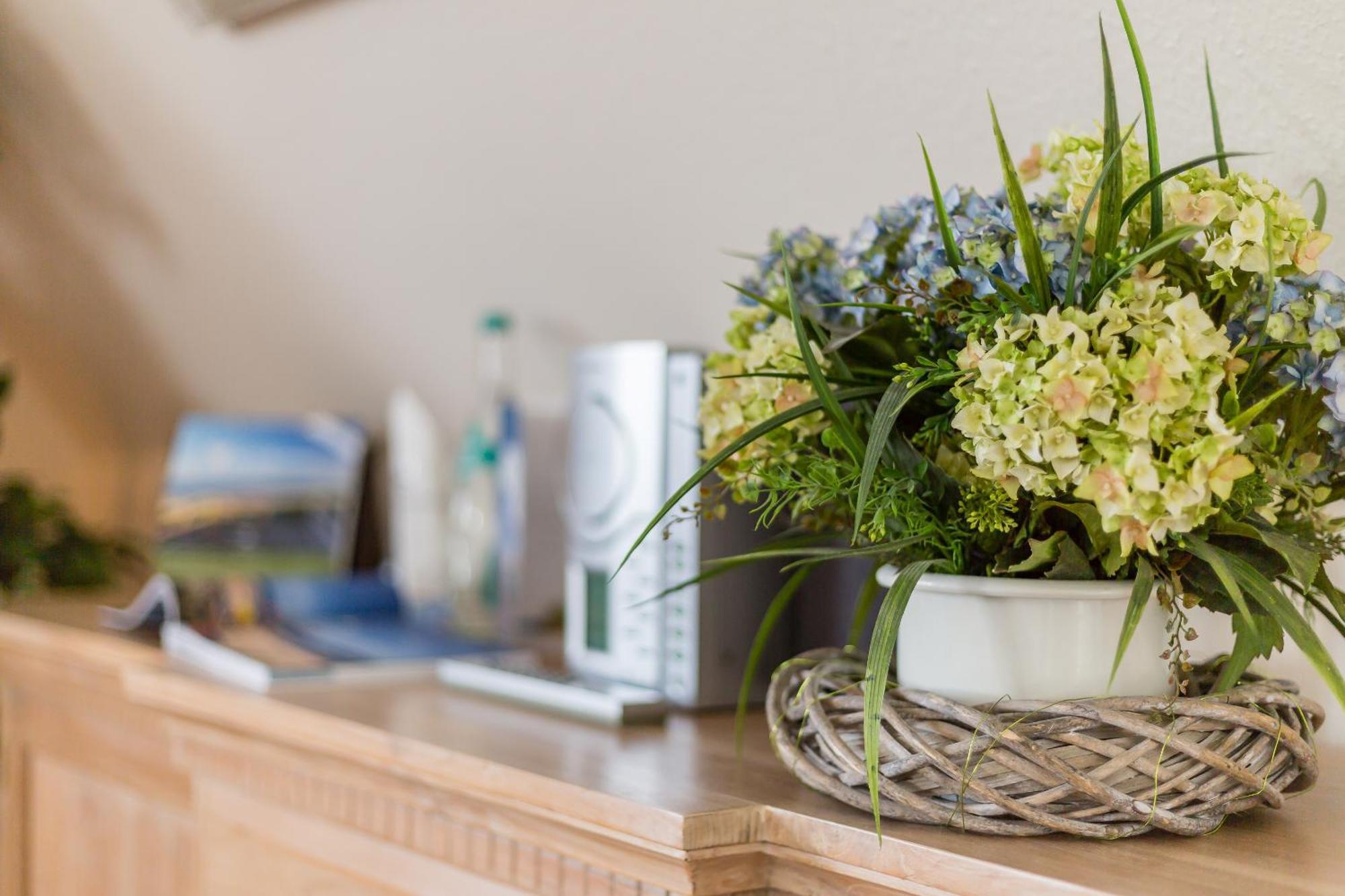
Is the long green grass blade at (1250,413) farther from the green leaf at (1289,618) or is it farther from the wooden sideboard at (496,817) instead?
the wooden sideboard at (496,817)

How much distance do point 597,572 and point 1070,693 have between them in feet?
1.82

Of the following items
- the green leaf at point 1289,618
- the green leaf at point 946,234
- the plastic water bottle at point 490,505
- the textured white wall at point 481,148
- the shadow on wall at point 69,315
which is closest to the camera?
the green leaf at point 1289,618

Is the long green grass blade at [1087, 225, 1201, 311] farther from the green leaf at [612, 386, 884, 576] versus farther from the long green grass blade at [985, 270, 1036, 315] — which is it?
the green leaf at [612, 386, 884, 576]

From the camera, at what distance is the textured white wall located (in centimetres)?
86

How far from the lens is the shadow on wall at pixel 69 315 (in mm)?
1824

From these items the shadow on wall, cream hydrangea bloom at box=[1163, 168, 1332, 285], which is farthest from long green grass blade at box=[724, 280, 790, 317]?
the shadow on wall

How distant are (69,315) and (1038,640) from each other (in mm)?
2007

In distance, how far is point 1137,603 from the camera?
60cm

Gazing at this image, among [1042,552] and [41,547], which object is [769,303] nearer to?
[1042,552]

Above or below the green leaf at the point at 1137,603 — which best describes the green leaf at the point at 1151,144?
above

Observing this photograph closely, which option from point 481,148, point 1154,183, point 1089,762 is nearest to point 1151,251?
point 1154,183

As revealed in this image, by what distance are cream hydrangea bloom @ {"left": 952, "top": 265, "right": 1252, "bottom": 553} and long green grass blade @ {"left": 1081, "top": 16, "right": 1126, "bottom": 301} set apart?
0.7 inches

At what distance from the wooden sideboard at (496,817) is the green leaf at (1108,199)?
0.28 m

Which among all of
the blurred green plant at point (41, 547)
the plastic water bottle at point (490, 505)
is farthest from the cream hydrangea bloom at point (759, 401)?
the blurred green plant at point (41, 547)
